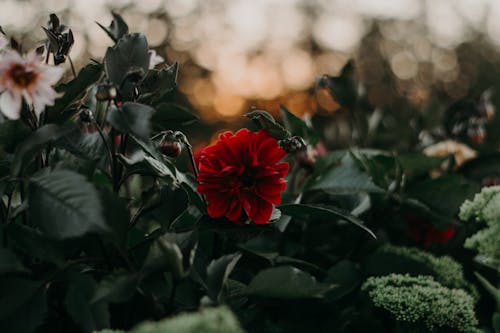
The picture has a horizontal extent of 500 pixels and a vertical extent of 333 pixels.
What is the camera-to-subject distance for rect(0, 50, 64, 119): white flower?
35.7 inches

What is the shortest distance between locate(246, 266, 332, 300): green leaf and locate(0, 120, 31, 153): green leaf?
1.44 feet

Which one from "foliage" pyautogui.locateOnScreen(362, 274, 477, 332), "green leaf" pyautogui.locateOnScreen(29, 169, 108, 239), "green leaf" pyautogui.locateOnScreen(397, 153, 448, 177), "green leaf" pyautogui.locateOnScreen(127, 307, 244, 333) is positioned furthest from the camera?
"green leaf" pyautogui.locateOnScreen(397, 153, 448, 177)

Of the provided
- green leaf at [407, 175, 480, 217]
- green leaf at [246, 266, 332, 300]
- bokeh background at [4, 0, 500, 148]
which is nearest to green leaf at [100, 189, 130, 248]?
green leaf at [246, 266, 332, 300]

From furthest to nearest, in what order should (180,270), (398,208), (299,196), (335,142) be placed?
(335,142)
(398,208)
(299,196)
(180,270)

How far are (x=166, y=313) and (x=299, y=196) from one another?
48 cm

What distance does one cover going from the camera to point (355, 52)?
21.8 meters

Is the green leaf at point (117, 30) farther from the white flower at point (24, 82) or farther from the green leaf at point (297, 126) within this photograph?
the green leaf at point (297, 126)

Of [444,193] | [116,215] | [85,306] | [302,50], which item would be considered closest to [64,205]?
[116,215]

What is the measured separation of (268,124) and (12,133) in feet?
1.40

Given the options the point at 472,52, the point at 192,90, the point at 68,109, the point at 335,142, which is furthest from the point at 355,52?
the point at 68,109

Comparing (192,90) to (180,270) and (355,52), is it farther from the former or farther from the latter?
(180,270)

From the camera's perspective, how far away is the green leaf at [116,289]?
0.84 metres

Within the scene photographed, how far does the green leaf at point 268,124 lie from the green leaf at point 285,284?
273 mm

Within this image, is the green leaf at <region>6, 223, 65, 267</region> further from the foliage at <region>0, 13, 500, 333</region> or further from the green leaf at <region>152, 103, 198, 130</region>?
the green leaf at <region>152, 103, 198, 130</region>
